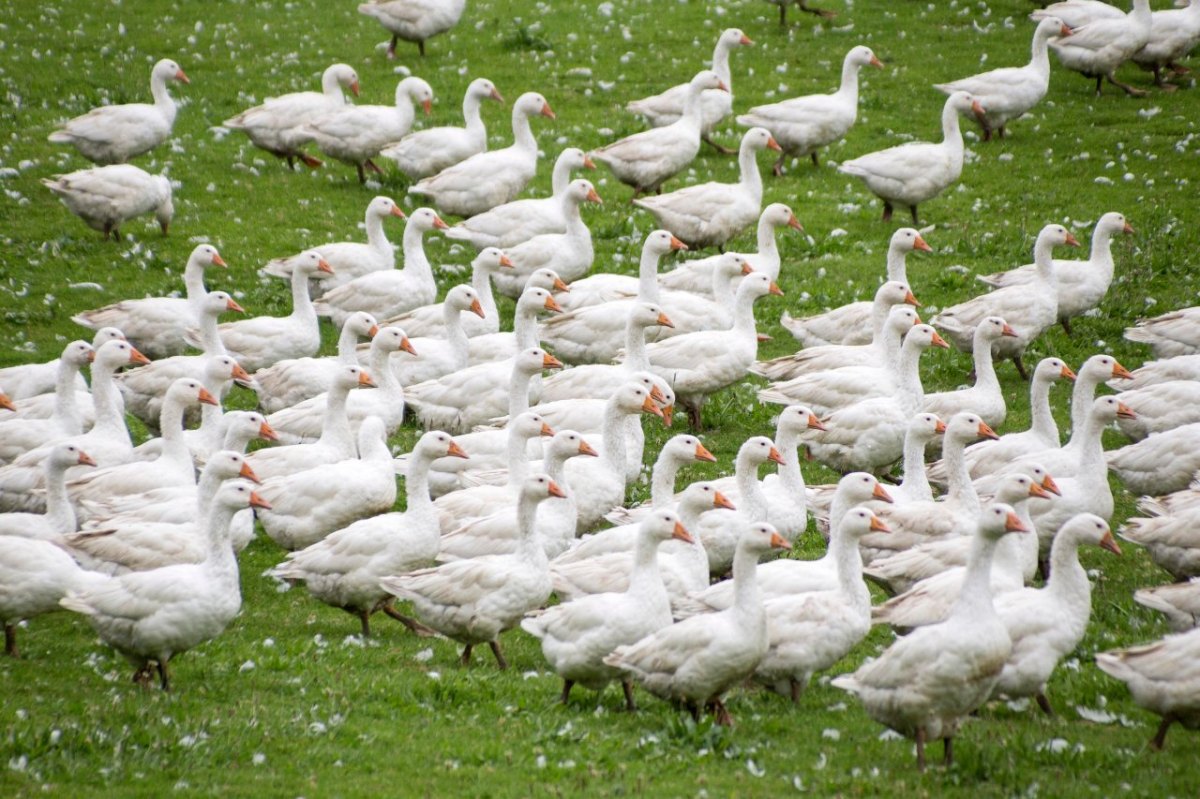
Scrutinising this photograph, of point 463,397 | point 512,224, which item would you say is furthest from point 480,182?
point 463,397

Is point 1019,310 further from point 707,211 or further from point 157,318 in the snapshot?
point 157,318

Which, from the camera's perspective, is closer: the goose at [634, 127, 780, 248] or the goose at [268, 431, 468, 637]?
the goose at [268, 431, 468, 637]

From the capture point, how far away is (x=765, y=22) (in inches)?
1089

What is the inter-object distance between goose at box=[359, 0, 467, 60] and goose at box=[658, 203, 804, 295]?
10.3 metres

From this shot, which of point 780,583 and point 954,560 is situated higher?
point 780,583

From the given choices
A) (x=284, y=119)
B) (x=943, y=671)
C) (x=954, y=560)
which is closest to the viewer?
(x=943, y=671)

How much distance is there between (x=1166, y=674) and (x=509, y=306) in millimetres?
11528

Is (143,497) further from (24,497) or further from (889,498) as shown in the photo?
(889,498)

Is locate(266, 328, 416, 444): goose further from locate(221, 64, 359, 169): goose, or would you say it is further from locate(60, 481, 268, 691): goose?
locate(221, 64, 359, 169): goose

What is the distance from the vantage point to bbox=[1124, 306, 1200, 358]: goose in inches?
568

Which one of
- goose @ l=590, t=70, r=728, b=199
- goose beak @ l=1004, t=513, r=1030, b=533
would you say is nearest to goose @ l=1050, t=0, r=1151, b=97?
goose @ l=590, t=70, r=728, b=199

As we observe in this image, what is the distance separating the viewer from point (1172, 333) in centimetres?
1453

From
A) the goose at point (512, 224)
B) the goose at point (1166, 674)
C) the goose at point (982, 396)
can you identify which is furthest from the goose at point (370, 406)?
the goose at point (1166, 674)

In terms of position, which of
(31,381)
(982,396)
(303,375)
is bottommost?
(982,396)
